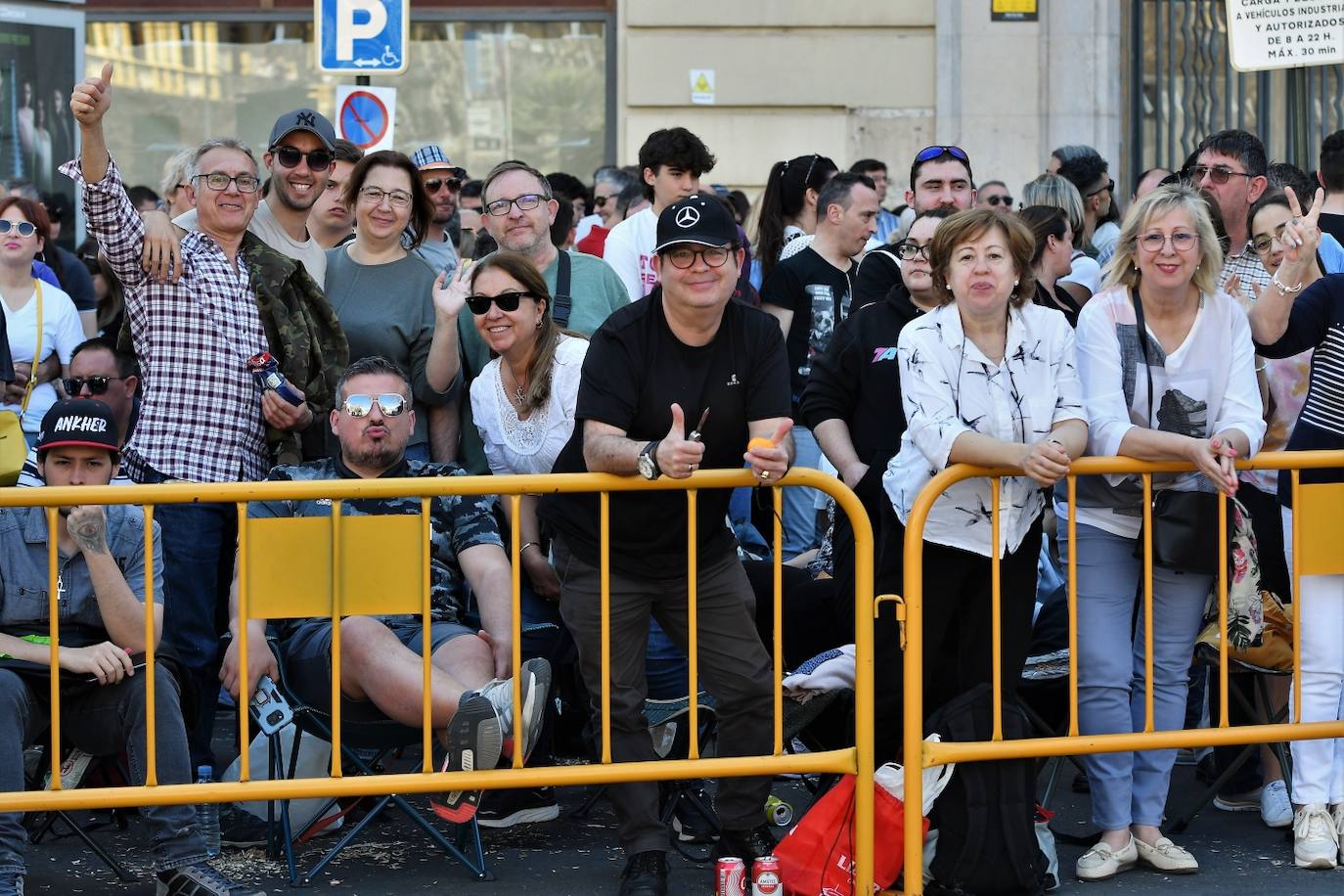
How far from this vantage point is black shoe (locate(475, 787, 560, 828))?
6500 mm

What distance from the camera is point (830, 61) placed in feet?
47.4

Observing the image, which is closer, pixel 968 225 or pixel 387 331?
pixel 968 225

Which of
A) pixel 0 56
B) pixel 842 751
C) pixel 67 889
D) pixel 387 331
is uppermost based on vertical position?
pixel 0 56

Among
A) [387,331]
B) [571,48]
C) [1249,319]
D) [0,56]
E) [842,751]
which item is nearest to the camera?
[842,751]

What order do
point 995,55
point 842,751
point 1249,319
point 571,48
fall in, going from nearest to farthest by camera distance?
point 842,751 → point 1249,319 → point 995,55 → point 571,48

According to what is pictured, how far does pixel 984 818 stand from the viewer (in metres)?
5.74

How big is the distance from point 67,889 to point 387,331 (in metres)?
2.38

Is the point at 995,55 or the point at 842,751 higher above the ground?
the point at 995,55

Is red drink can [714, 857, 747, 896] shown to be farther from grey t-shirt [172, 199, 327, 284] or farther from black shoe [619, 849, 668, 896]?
grey t-shirt [172, 199, 327, 284]

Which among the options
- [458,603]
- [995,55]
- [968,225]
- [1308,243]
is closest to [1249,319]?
[1308,243]

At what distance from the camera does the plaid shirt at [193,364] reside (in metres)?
6.60

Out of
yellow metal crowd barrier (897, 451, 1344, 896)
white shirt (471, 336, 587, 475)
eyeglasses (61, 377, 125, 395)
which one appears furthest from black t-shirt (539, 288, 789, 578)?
eyeglasses (61, 377, 125, 395)

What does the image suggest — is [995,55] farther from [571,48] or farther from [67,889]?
[67,889]

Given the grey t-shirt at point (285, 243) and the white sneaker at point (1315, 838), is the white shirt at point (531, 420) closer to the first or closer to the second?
the grey t-shirt at point (285, 243)
